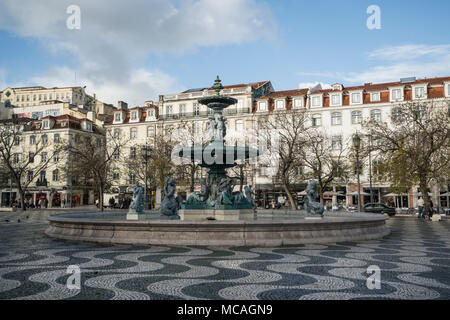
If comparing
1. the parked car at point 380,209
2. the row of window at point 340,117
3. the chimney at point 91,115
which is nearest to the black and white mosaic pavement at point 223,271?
the parked car at point 380,209

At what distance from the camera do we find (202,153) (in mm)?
13891

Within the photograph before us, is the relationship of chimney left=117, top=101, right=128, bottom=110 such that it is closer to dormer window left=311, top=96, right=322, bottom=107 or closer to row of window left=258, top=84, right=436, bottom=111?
row of window left=258, top=84, right=436, bottom=111

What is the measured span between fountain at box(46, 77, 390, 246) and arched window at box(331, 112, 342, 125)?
28.6 meters

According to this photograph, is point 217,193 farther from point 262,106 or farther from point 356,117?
point 262,106

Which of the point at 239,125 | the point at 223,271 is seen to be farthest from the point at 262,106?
the point at 223,271

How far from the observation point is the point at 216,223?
919 cm

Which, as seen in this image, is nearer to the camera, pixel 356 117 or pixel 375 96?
pixel 375 96

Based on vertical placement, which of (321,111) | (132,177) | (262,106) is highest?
(262,106)

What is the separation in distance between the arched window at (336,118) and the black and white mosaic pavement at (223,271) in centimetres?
3322

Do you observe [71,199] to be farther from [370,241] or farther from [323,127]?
[370,241]

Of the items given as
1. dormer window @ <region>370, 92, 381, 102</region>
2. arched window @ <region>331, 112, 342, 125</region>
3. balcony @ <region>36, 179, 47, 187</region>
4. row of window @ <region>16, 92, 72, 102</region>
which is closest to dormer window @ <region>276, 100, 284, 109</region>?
arched window @ <region>331, 112, 342, 125</region>

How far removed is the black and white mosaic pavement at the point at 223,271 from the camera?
194 inches

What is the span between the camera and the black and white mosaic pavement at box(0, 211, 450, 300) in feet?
16.2

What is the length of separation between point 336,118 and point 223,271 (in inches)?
1492
